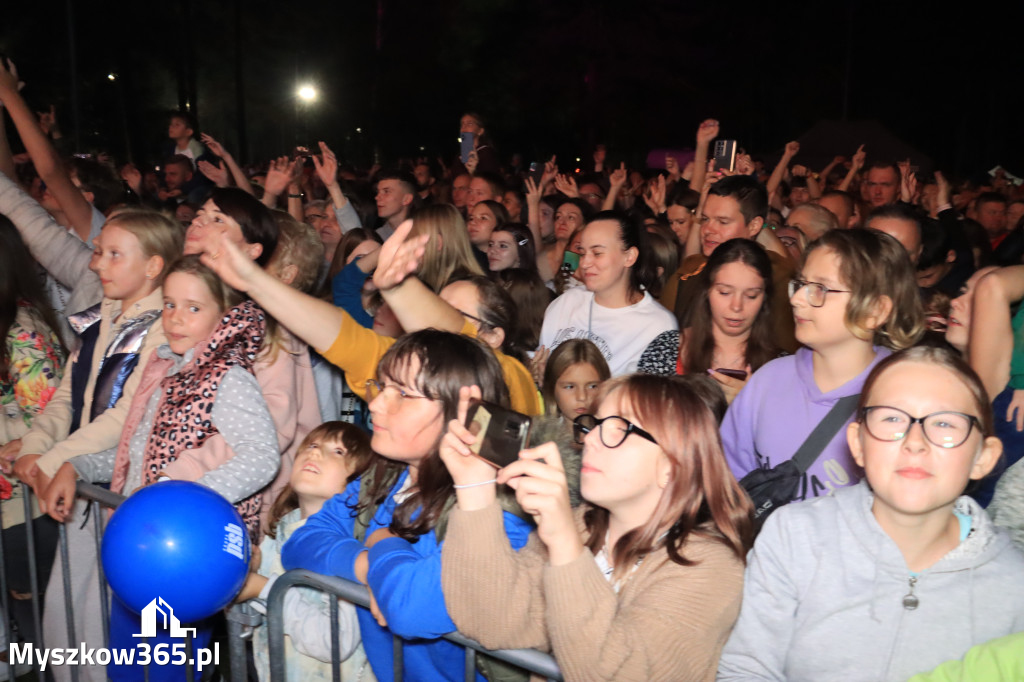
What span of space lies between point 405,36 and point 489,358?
32.4 m

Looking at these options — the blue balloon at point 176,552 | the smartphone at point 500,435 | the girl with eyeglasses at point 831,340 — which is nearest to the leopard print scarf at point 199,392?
the blue balloon at point 176,552

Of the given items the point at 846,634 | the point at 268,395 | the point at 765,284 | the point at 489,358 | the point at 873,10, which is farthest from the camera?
the point at 873,10

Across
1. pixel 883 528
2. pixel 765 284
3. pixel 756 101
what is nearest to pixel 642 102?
pixel 756 101

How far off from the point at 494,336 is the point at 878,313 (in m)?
1.52

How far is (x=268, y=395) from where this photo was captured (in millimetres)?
3688

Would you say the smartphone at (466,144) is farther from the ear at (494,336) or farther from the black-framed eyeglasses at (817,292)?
the black-framed eyeglasses at (817,292)

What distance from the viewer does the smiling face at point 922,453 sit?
214 cm

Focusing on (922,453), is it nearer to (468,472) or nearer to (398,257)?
(468,472)

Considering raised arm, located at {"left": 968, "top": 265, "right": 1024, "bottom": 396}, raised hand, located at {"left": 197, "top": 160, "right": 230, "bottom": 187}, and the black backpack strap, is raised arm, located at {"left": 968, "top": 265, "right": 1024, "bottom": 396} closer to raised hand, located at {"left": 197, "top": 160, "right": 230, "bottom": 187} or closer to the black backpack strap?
the black backpack strap

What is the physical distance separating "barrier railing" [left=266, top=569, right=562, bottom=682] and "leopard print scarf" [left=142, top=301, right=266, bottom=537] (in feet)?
3.20

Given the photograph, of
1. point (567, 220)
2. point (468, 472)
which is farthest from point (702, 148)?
point (468, 472)

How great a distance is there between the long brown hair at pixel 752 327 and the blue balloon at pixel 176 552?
2.32 metres

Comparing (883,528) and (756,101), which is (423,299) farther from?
(756,101)

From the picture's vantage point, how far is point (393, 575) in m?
2.33
